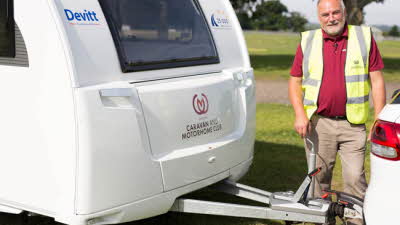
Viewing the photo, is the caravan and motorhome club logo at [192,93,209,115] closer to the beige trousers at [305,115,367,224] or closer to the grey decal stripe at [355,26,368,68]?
the beige trousers at [305,115,367,224]

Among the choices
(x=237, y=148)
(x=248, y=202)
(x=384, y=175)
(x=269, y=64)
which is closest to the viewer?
(x=384, y=175)

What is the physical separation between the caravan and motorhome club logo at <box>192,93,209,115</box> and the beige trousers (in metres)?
0.94

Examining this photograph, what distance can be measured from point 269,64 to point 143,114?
2262cm

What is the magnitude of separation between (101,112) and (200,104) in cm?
95

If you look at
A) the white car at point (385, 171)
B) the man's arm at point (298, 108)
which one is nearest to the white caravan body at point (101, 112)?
the man's arm at point (298, 108)

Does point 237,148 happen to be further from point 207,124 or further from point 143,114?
point 143,114

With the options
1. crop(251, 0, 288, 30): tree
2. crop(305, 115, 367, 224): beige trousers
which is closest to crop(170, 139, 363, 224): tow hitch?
crop(305, 115, 367, 224): beige trousers

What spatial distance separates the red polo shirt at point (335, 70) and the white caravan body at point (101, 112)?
2.76ft

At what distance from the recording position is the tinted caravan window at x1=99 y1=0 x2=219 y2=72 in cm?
387

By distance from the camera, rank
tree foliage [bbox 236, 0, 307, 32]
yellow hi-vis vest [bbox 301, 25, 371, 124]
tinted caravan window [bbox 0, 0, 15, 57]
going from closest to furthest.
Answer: tinted caravan window [bbox 0, 0, 15, 57]
yellow hi-vis vest [bbox 301, 25, 371, 124]
tree foliage [bbox 236, 0, 307, 32]

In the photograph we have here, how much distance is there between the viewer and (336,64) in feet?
14.2

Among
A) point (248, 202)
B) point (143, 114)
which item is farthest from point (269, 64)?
point (143, 114)

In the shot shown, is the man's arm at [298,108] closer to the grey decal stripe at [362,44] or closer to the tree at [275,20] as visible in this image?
the grey decal stripe at [362,44]

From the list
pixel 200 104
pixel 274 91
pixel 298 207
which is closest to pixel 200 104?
pixel 200 104
